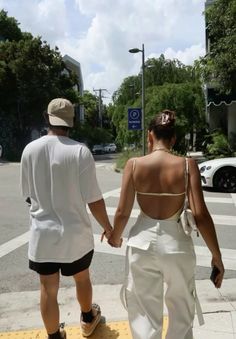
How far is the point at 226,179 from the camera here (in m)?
12.6

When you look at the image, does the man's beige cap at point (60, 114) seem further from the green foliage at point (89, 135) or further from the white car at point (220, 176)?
the green foliage at point (89, 135)

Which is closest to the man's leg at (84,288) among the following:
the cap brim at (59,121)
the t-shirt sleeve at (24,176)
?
the t-shirt sleeve at (24,176)

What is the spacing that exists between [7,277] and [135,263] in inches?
123

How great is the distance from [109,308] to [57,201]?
1676 mm

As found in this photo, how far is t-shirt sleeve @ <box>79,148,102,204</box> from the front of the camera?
317 centimetres

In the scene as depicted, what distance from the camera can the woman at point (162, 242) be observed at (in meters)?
2.79

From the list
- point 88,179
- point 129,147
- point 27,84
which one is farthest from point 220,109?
point 88,179

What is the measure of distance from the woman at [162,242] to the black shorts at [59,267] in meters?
0.51

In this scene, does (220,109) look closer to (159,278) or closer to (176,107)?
(176,107)

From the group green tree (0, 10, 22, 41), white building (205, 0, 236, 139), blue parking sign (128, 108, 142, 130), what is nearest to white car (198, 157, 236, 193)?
white building (205, 0, 236, 139)

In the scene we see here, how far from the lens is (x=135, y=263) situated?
9.35 ft

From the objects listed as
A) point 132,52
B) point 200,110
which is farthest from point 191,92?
point 132,52

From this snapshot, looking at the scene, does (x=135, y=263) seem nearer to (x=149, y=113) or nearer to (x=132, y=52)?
(x=132, y=52)

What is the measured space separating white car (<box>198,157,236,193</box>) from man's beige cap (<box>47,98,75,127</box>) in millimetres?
9565
